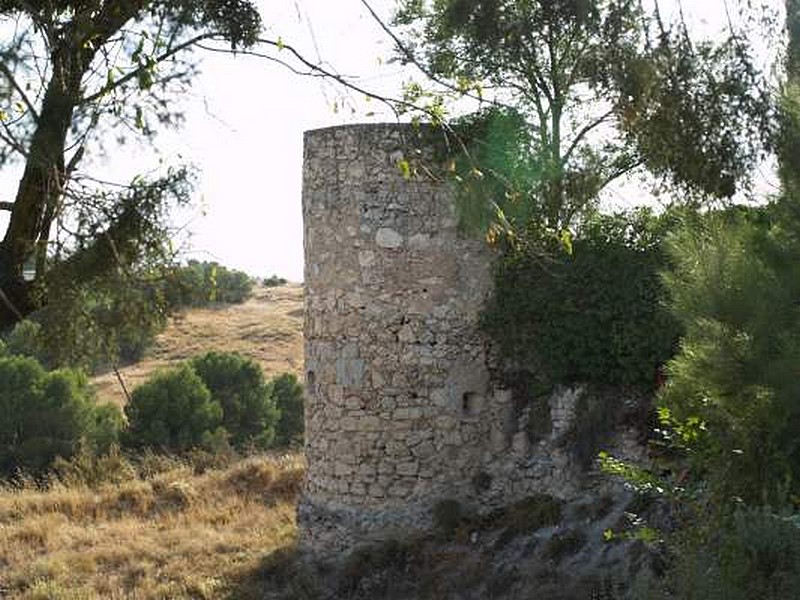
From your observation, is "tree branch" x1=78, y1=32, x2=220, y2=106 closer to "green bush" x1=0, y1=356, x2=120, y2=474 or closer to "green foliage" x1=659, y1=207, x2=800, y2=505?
"green foliage" x1=659, y1=207, x2=800, y2=505

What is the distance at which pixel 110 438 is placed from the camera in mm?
19969

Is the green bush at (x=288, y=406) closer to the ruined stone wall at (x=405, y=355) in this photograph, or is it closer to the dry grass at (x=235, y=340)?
the dry grass at (x=235, y=340)

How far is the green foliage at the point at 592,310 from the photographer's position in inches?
374

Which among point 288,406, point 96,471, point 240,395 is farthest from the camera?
point 288,406

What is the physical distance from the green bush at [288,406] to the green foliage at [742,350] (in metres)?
16.4

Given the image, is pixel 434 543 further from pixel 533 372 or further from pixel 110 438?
pixel 110 438

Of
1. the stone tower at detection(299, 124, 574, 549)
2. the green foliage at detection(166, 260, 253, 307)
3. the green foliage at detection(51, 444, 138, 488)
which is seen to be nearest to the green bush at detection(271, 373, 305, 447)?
the green foliage at detection(51, 444, 138, 488)

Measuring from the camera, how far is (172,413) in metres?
20.0

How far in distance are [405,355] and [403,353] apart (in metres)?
0.03

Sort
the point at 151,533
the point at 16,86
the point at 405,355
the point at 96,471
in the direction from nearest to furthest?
the point at 16,86, the point at 405,355, the point at 151,533, the point at 96,471

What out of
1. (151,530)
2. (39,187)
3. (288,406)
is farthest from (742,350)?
(288,406)

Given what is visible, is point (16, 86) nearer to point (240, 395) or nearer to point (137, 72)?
point (137, 72)

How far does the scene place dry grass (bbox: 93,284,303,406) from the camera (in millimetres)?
32031

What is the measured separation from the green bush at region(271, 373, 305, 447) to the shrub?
2511mm
